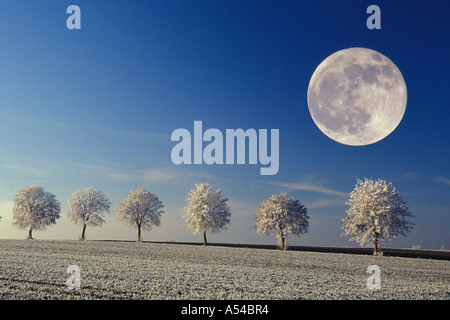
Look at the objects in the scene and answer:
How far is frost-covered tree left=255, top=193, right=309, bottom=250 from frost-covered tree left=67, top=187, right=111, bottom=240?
41564 millimetres

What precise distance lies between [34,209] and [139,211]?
1119 inches

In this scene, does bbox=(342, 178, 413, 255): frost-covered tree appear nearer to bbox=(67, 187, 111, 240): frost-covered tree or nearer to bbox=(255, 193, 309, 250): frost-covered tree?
bbox=(255, 193, 309, 250): frost-covered tree

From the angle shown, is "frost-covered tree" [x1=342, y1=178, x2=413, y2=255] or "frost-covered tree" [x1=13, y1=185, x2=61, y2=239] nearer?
"frost-covered tree" [x1=342, y1=178, x2=413, y2=255]

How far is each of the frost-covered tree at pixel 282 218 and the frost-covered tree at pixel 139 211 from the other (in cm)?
2664

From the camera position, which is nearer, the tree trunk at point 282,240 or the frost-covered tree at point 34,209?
the tree trunk at point 282,240

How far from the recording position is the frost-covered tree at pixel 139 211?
279ft

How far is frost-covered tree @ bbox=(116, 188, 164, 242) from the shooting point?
84.9m

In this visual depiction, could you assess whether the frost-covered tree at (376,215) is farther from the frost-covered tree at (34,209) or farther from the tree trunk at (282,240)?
the frost-covered tree at (34,209)

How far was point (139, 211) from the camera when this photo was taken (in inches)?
3351

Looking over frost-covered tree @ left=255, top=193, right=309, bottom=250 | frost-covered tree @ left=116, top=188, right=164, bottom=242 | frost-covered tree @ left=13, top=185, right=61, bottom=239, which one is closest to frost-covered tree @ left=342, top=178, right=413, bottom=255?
frost-covered tree @ left=255, top=193, right=309, bottom=250

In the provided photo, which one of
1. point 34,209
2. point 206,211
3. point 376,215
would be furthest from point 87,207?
point 376,215

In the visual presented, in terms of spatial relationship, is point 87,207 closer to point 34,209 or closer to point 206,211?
point 34,209

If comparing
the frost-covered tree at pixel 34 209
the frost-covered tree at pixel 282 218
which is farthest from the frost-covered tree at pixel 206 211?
the frost-covered tree at pixel 34 209
